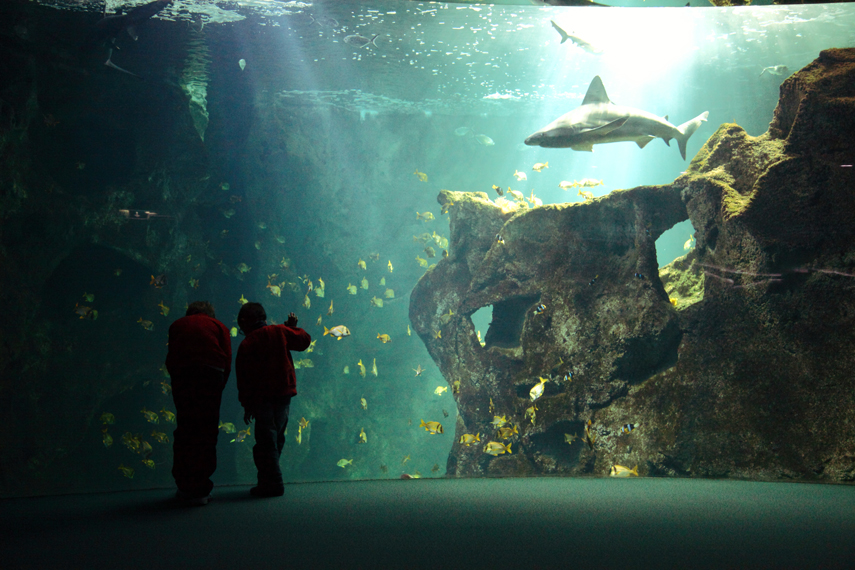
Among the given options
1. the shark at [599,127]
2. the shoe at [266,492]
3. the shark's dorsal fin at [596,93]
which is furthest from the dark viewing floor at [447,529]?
the shark's dorsal fin at [596,93]

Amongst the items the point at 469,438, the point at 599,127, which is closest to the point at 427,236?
the point at 469,438

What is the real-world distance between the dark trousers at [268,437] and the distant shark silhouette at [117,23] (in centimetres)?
1144

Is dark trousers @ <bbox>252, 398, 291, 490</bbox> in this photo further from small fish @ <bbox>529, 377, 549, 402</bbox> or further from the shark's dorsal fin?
the shark's dorsal fin

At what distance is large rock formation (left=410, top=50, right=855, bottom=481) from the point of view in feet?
16.1

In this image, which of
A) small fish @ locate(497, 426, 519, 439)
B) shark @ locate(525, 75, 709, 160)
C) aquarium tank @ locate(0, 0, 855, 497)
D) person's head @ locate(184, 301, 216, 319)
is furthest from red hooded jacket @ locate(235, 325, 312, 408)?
small fish @ locate(497, 426, 519, 439)

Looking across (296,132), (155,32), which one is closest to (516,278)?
(155,32)

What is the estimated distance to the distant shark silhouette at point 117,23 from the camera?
9977mm

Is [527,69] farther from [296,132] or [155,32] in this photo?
[155,32]

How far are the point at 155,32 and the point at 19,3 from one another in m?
3.00

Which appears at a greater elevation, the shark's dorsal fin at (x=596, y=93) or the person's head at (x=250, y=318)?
the shark's dorsal fin at (x=596, y=93)

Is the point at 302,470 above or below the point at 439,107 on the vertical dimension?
below

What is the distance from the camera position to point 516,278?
883 cm

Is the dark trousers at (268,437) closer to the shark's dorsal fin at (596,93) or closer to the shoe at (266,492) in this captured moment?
the shoe at (266,492)

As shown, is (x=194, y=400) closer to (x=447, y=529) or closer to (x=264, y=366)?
(x=264, y=366)
